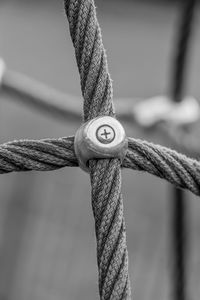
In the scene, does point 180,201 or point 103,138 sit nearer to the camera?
point 103,138

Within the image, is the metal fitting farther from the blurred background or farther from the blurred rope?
the blurred background

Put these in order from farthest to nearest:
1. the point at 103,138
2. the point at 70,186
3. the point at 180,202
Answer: the point at 70,186, the point at 180,202, the point at 103,138

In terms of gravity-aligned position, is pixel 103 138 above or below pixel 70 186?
below

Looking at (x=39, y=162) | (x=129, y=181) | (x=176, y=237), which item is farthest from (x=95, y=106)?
(x=129, y=181)

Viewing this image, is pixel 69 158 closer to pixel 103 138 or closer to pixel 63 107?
pixel 103 138

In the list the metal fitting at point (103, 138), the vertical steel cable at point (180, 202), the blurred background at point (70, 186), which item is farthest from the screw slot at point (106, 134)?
the blurred background at point (70, 186)

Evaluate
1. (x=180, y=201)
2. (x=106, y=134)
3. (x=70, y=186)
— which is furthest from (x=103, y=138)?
(x=70, y=186)

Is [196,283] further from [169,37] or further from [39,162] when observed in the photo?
[39,162]
